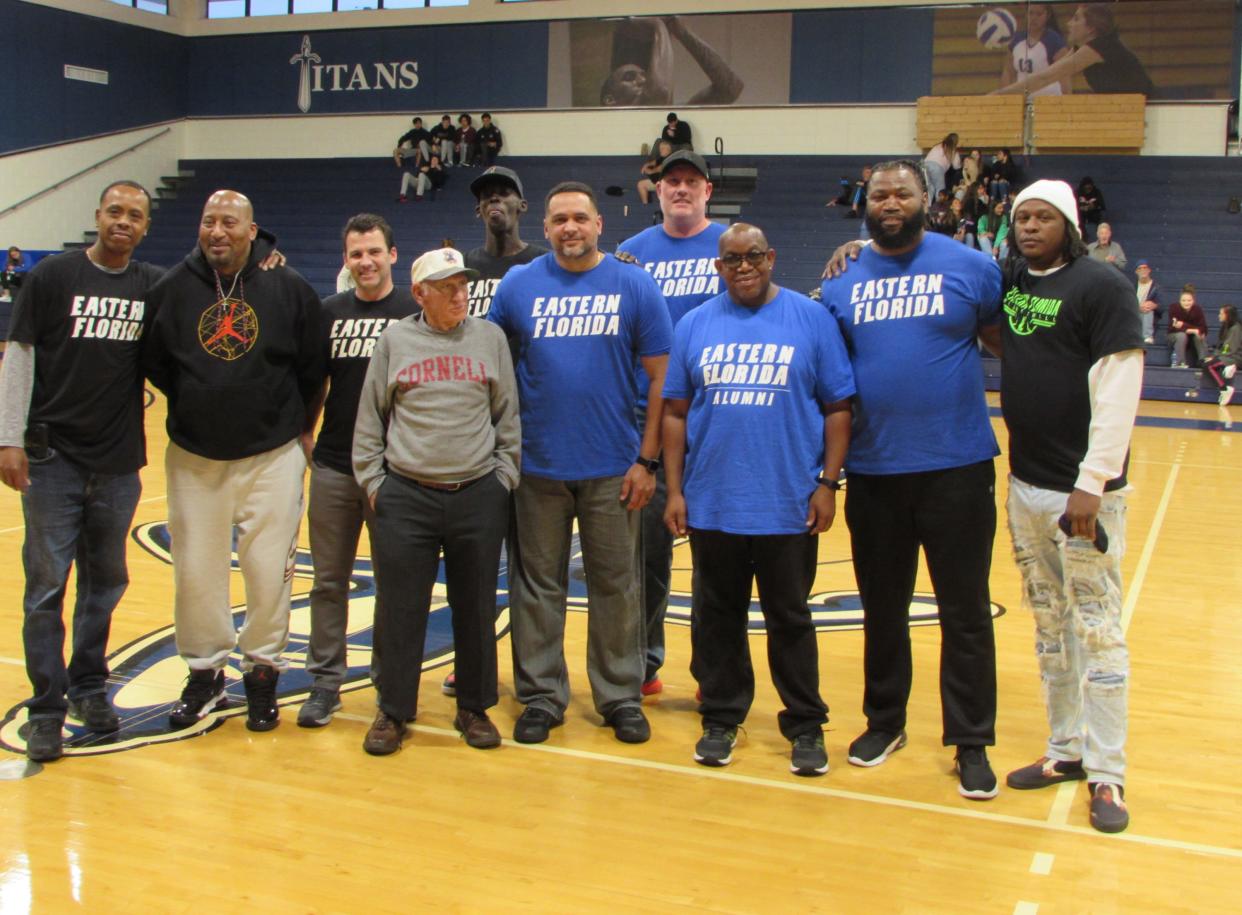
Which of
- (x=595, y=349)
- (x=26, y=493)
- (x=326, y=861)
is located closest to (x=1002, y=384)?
(x=595, y=349)

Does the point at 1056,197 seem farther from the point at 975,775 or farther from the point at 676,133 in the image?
the point at 676,133

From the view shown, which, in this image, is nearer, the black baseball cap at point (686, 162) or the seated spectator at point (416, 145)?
the black baseball cap at point (686, 162)

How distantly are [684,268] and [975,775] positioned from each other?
6.55 feet

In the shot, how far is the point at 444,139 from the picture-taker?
21.4 m

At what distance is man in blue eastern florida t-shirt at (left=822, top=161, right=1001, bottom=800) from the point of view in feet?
12.2

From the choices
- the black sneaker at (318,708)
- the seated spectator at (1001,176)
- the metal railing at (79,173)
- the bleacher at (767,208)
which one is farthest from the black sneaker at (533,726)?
the metal railing at (79,173)

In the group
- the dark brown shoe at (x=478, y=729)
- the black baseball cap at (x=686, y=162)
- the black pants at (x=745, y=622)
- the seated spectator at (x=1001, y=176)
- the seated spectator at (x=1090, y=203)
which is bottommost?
the dark brown shoe at (x=478, y=729)

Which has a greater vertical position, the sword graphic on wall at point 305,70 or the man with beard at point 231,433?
the sword graphic on wall at point 305,70

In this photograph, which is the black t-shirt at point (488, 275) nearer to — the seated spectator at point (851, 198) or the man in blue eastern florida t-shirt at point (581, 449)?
the man in blue eastern florida t-shirt at point (581, 449)

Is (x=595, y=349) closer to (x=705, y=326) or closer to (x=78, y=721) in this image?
(x=705, y=326)

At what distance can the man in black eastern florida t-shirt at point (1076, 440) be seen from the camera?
135 inches

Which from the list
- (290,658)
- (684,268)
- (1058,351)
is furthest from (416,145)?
(1058,351)

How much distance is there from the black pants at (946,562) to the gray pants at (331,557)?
5.44 ft

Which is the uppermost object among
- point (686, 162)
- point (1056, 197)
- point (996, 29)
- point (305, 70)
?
point (996, 29)
